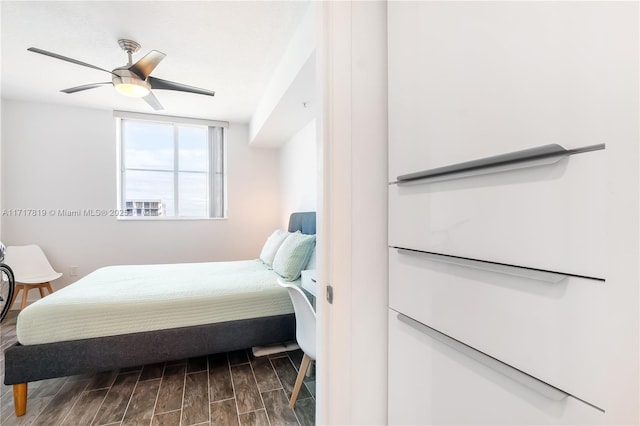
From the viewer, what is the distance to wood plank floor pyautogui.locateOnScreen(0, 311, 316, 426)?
1.59m

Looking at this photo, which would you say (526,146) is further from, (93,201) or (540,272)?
(93,201)

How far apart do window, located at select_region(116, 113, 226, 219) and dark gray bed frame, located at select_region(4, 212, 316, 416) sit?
2426 millimetres

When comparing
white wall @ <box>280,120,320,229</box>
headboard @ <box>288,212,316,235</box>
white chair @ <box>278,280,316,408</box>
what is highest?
white wall @ <box>280,120,320,229</box>

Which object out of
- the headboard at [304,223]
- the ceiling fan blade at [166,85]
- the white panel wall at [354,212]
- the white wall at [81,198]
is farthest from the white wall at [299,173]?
the white panel wall at [354,212]

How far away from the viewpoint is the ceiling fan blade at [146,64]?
1.97m

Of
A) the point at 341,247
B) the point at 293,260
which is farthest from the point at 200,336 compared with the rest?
the point at 341,247

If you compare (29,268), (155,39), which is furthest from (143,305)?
(29,268)

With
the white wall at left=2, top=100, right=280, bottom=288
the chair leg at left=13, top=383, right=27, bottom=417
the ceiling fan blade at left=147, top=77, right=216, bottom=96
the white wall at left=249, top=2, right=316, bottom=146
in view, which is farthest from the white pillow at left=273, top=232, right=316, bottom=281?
the white wall at left=2, top=100, right=280, bottom=288

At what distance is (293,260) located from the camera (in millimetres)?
2428

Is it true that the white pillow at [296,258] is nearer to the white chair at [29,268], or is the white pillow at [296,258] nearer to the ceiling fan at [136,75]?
the ceiling fan at [136,75]

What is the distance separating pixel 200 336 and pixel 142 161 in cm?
306

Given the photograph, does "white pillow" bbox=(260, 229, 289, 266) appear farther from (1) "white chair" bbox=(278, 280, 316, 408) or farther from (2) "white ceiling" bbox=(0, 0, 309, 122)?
(2) "white ceiling" bbox=(0, 0, 309, 122)

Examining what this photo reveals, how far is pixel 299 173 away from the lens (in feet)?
11.8

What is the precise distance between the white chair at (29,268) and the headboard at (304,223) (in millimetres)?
2736
